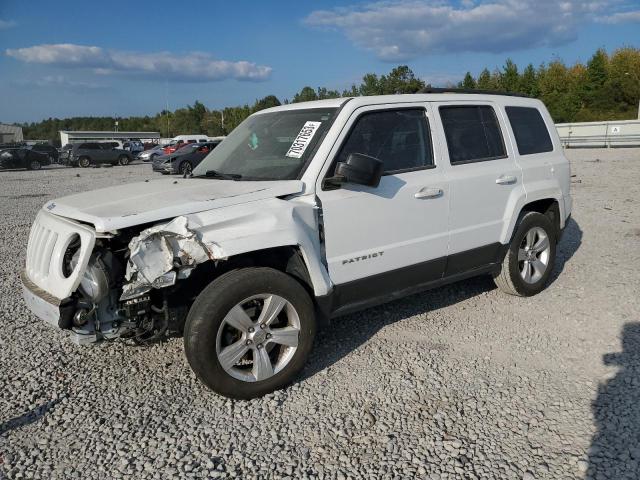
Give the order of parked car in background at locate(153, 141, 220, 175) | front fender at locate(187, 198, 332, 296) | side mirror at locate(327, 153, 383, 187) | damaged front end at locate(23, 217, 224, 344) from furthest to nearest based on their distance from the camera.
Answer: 1. parked car in background at locate(153, 141, 220, 175)
2. side mirror at locate(327, 153, 383, 187)
3. front fender at locate(187, 198, 332, 296)
4. damaged front end at locate(23, 217, 224, 344)

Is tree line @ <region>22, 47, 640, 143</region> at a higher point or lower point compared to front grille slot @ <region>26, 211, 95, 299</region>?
higher

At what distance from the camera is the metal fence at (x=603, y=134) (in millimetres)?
29766

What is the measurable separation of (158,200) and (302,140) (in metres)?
1.15

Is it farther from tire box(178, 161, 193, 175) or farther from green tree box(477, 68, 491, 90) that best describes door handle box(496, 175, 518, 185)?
green tree box(477, 68, 491, 90)

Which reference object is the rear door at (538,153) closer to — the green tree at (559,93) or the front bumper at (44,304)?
the front bumper at (44,304)

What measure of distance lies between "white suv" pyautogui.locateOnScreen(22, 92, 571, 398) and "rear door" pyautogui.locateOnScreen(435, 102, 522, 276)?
1 centimetres

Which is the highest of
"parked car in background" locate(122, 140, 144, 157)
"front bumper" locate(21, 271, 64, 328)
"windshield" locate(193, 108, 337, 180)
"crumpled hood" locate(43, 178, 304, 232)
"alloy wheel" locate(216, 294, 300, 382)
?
A: "parked car in background" locate(122, 140, 144, 157)

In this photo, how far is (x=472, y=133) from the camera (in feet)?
15.0

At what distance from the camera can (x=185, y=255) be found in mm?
3033

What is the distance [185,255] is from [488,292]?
3443 millimetres

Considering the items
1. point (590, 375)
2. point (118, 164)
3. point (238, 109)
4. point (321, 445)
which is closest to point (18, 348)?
point (321, 445)

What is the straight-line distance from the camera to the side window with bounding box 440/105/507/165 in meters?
4.34

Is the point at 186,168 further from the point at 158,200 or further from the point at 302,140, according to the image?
the point at 158,200

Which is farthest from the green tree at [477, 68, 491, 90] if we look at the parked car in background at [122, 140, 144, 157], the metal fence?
the parked car in background at [122, 140, 144, 157]
